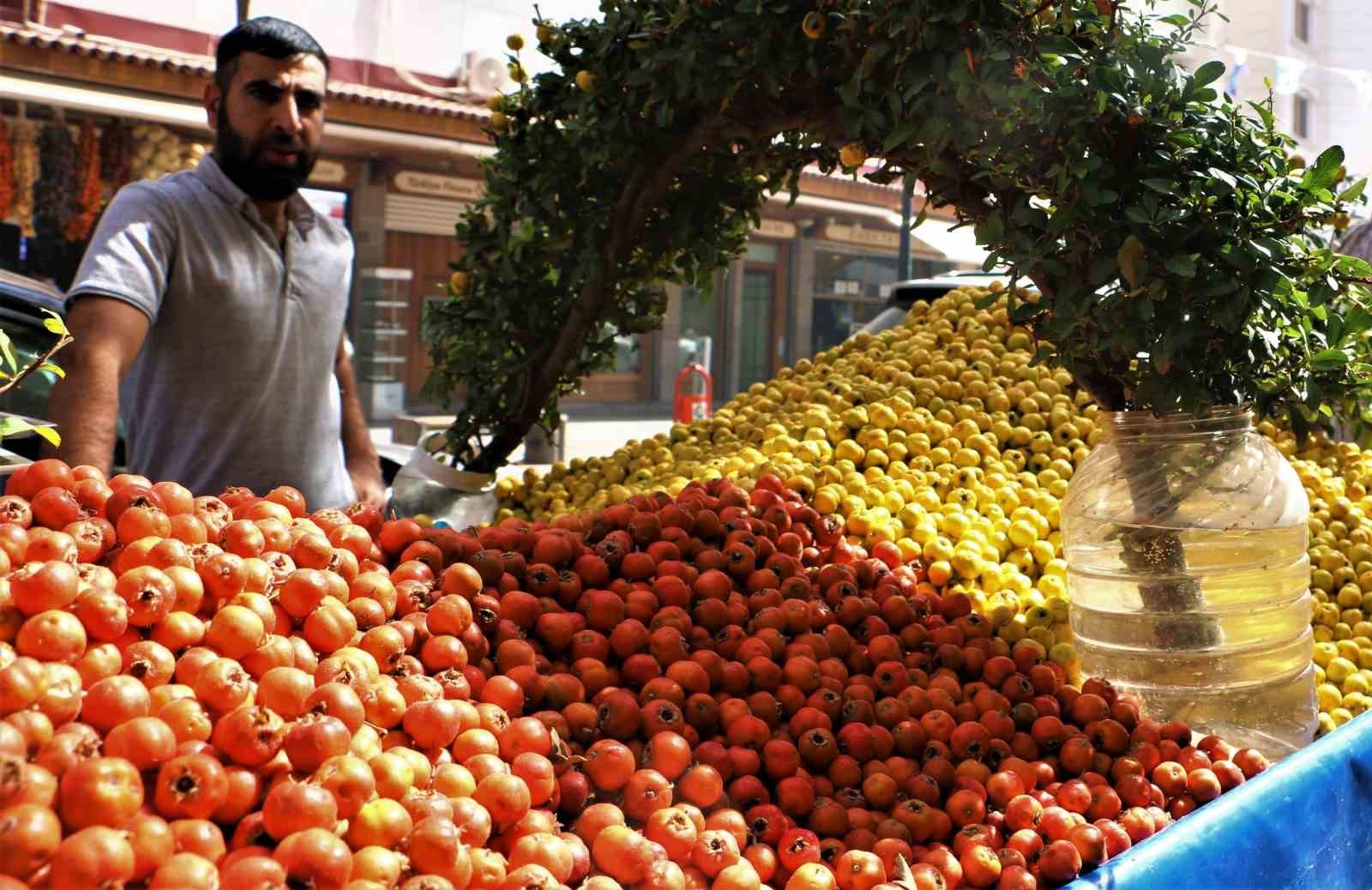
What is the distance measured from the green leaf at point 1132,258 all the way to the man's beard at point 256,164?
2.13 meters

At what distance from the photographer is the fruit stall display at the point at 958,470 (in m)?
2.95

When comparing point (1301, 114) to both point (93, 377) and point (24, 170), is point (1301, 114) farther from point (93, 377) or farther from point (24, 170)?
point (93, 377)

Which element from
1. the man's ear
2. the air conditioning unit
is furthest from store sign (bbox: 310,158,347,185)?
the man's ear

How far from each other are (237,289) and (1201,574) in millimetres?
2540

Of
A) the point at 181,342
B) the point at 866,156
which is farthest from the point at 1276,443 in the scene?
the point at 181,342

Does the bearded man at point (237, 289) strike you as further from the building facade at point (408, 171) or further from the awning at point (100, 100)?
the awning at point (100, 100)

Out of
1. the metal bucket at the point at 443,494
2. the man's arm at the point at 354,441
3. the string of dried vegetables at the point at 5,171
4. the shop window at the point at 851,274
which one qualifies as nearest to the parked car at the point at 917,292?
the metal bucket at the point at 443,494

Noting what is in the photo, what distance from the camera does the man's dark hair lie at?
309 cm

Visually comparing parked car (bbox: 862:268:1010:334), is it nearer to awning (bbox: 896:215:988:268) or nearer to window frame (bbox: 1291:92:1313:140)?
awning (bbox: 896:215:988:268)

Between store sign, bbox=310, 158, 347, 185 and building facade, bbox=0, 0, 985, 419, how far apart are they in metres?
0.02

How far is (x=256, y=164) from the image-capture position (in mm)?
3125

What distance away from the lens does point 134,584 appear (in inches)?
57.7

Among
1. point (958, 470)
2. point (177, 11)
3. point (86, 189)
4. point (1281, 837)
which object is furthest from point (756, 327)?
point (1281, 837)

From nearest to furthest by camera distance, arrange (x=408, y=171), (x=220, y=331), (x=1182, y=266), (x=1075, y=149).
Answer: (x=1182, y=266), (x=1075, y=149), (x=220, y=331), (x=408, y=171)
